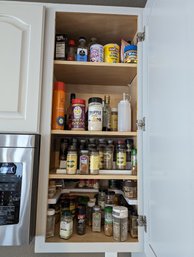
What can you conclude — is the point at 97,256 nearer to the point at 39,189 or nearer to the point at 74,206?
the point at 74,206

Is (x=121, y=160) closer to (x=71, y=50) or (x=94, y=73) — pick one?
(x=94, y=73)

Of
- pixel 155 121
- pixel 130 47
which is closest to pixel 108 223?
pixel 155 121

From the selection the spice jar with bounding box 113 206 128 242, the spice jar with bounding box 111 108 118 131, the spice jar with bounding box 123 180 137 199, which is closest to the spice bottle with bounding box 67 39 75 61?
the spice jar with bounding box 111 108 118 131

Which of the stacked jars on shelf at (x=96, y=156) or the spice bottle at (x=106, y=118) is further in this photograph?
the spice bottle at (x=106, y=118)

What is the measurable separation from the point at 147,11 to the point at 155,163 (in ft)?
2.34

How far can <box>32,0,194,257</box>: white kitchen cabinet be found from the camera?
0.55 meters

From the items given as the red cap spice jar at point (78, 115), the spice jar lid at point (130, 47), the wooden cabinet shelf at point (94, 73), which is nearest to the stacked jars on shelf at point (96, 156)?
the red cap spice jar at point (78, 115)

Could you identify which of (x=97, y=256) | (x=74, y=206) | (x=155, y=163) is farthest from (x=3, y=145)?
(x=97, y=256)

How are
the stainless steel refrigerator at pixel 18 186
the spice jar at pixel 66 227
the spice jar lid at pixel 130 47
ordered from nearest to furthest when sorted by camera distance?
1. the stainless steel refrigerator at pixel 18 186
2. the spice jar at pixel 66 227
3. the spice jar lid at pixel 130 47

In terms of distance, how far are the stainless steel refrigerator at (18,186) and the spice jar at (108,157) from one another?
0.38 m

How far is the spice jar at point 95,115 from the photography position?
1.04 metres

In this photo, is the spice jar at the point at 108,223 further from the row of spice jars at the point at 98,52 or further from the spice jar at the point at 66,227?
the row of spice jars at the point at 98,52

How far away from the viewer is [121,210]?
38.8 inches

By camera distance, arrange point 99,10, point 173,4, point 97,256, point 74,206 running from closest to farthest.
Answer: point 173,4
point 99,10
point 74,206
point 97,256
